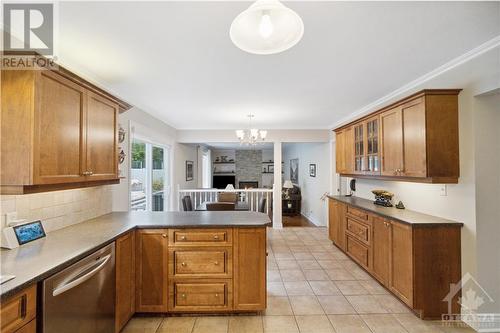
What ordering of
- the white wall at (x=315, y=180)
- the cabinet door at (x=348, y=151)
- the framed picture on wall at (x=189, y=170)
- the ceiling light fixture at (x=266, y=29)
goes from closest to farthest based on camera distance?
1. the ceiling light fixture at (x=266, y=29)
2. the cabinet door at (x=348, y=151)
3. the white wall at (x=315, y=180)
4. the framed picture on wall at (x=189, y=170)

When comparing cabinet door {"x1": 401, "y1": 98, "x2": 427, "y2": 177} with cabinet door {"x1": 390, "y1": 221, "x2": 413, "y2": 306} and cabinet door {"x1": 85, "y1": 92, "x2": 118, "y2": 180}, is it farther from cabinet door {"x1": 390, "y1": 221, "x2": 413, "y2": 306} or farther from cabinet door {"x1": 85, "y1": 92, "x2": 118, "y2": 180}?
cabinet door {"x1": 85, "y1": 92, "x2": 118, "y2": 180}

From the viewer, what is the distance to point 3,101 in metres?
1.52

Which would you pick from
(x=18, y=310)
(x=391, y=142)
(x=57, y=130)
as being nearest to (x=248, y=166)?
(x=391, y=142)

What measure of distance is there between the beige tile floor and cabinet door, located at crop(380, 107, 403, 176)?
1.45 m

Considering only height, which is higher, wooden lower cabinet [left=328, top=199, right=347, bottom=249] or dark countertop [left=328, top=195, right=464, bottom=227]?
dark countertop [left=328, top=195, right=464, bottom=227]

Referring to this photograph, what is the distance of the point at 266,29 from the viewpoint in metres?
1.03

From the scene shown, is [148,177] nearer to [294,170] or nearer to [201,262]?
[201,262]

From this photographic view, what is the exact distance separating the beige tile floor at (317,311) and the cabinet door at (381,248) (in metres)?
0.20

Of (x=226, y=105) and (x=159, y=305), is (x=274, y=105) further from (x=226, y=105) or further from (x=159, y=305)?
(x=159, y=305)

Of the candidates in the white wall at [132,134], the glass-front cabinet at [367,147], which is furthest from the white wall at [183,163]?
the glass-front cabinet at [367,147]

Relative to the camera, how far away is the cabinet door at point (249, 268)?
232 centimetres

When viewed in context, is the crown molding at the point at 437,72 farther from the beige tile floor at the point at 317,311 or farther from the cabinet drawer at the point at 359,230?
the beige tile floor at the point at 317,311

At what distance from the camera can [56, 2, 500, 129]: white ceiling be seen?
159cm

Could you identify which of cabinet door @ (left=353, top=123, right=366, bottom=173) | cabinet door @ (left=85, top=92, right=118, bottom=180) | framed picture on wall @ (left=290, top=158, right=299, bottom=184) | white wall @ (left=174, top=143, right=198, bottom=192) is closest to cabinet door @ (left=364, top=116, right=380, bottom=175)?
cabinet door @ (left=353, top=123, right=366, bottom=173)
